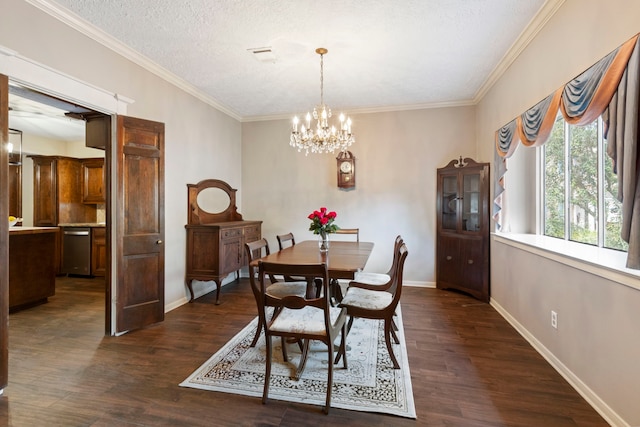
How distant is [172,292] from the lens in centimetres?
375

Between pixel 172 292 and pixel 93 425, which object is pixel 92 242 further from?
pixel 93 425

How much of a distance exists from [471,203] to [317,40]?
2.90m

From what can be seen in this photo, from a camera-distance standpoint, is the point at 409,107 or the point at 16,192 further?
the point at 16,192

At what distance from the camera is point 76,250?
528cm

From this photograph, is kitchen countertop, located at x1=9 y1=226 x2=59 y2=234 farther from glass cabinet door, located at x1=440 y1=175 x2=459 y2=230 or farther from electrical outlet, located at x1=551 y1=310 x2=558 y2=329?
electrical outlet, located at x1=551 y1=310 x2=558 y2=329

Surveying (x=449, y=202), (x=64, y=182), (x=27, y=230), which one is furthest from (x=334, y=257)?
(x=64, y=182)

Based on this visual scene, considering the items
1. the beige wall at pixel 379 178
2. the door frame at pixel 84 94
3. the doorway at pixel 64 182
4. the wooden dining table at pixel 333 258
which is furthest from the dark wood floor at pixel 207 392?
the doorway at pixel 64 182

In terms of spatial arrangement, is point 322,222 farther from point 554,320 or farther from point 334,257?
point 554,320

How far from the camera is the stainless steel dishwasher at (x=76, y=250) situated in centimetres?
525

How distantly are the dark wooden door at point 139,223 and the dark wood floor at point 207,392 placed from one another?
0.26 metres

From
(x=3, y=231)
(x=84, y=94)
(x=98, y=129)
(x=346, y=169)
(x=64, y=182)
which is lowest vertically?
(x=3, y=231)

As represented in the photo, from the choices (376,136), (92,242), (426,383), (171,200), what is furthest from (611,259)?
(92,242)

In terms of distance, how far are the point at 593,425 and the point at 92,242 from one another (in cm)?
664

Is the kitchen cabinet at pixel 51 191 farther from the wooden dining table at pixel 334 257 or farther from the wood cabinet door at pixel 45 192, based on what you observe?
the wooden dining table at pixel 334 257
